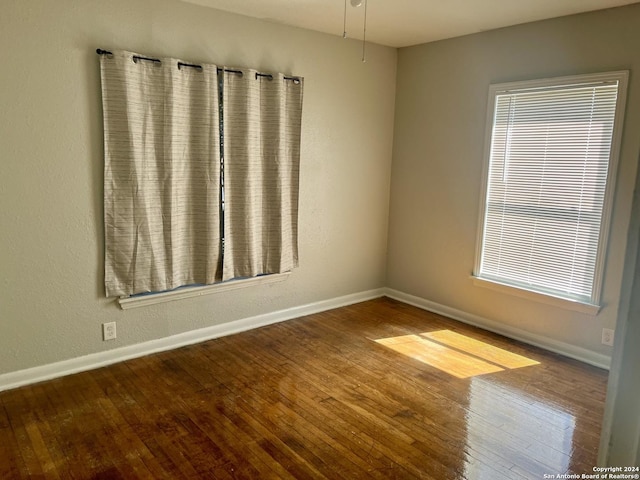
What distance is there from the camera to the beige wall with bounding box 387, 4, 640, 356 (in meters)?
3.21

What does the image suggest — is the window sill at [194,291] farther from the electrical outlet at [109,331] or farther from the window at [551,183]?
the window at [551,183]

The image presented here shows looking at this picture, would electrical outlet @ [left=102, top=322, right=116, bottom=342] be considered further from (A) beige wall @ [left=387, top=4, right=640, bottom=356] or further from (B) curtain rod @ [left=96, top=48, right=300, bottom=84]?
(A) beige wall @ [left=387, top=4, right=640, bottom=356]

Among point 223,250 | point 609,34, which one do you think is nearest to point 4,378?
point 223,250

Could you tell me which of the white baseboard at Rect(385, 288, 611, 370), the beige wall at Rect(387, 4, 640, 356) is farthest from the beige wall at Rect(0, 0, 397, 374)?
the white baseboard at Rect(385, 288, 611, 370)

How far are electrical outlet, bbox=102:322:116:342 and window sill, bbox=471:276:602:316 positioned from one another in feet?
9.59

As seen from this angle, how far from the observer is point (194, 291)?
3574 millimetres

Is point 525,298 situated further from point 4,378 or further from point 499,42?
point 4,378

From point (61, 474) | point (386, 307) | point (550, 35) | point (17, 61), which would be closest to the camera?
point (61, 474)

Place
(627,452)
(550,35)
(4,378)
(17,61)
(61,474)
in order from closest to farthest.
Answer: (627,452) → (61,474) → (17,61) → (4,378) → (550,35)

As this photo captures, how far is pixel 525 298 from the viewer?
12.4 ft

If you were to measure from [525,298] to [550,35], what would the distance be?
6.58 ft

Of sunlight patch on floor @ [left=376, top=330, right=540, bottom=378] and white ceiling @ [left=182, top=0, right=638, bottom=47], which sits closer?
white ceiling @ [left=182, top=0, right=638, bottom=47]

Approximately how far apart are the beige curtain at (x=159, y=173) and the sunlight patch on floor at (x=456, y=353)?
1.65 metres

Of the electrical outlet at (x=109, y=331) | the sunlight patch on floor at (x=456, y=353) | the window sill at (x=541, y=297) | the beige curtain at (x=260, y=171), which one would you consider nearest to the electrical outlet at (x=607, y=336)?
the window sill at (x=541, y=297)
